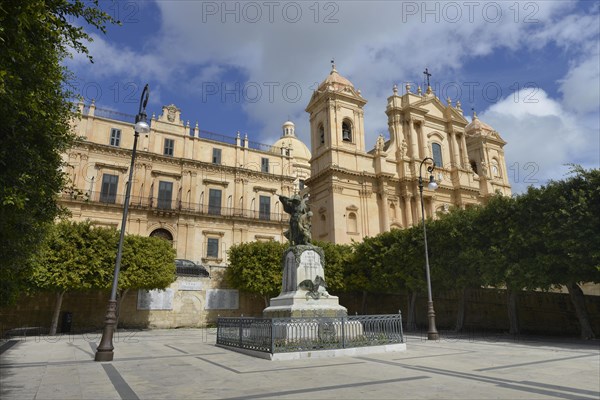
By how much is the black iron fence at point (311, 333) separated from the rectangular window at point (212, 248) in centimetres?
2350

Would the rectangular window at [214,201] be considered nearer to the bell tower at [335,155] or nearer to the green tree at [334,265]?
the bell tower at [335,155]

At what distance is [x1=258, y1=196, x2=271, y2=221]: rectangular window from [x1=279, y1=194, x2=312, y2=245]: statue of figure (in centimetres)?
2509

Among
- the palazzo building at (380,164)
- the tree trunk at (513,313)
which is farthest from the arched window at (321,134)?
the tree trunk at (513,313)

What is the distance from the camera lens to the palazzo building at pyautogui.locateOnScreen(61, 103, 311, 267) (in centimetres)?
3379

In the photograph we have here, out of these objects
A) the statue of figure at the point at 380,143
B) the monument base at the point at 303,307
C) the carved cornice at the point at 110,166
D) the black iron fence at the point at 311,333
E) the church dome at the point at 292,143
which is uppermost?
the church dome at the point at 292,143

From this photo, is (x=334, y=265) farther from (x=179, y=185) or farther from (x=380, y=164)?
(x=179, y=185)

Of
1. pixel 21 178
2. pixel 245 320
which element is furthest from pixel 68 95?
pixel 245 320

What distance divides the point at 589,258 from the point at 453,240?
21.2 ft

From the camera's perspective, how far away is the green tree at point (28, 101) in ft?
16.3

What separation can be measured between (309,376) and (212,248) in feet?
97.7

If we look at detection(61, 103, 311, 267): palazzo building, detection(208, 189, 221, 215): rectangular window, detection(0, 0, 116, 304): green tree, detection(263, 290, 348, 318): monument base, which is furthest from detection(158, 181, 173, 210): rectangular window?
detection(0, 0, 116, 304): green tree

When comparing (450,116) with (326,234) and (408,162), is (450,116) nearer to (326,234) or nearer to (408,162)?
(408,162)

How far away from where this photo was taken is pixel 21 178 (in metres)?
5.91

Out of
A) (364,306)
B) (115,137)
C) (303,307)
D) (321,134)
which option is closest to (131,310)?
(364,306)
